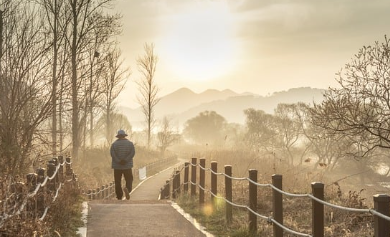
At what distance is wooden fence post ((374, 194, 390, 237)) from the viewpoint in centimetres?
422

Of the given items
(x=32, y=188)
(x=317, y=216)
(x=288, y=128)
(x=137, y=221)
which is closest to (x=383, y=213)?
(x=317, y=216)

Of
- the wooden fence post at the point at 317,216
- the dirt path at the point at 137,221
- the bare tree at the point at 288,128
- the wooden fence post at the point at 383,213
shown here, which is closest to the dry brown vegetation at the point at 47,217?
the dirt path at the point at 137,221

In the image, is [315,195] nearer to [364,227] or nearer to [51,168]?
[364,227]

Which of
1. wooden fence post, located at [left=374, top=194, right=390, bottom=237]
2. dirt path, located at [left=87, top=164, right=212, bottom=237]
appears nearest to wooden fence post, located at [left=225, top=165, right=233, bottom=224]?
dirt path, located at [left=87, top=164, right=212, bottom=237]

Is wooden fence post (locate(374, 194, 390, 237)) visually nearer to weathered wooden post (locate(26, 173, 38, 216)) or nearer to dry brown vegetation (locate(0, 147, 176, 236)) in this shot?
dry brown vegetation (locate(0, 147, 176, 236))

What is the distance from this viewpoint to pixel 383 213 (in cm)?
427

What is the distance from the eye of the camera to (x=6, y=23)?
1316 cm

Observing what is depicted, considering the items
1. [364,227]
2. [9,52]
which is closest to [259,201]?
[364,227]

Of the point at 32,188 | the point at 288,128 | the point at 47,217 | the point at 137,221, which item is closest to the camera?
the point at 32,188

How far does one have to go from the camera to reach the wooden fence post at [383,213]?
4.22 metres

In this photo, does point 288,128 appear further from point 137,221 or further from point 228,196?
point 137,221

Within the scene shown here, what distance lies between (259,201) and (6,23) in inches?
364

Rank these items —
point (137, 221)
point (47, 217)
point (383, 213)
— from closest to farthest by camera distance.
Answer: point (383, 213) < point (47, 217) < point (137, 221)

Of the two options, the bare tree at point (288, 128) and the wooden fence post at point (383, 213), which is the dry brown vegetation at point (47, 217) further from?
the bare tree at point (288, 128)
